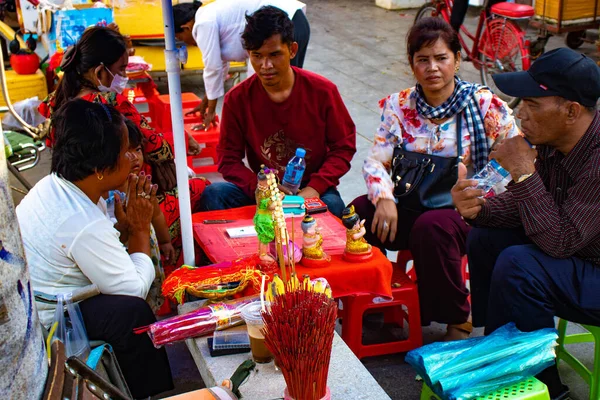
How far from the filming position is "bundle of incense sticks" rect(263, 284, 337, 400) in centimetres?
175

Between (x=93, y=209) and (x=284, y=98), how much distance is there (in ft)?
4.54

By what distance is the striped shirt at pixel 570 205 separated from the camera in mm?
2453

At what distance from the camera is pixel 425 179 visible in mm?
3193

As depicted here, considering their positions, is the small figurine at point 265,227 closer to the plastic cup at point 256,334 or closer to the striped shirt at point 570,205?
the plastic cup at point 256,334

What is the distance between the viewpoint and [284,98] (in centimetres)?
361

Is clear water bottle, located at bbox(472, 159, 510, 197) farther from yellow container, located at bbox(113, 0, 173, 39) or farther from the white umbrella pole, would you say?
yellow container, located at bbox(113, 0, 173, 39)

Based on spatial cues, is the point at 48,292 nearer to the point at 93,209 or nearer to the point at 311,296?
the point at 93,209

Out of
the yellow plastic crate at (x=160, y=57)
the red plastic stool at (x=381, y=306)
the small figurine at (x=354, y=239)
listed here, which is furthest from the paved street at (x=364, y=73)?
the small figurine at (x=354, y=239)

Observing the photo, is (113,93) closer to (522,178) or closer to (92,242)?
(92,242)

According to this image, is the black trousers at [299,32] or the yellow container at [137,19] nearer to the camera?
the black trousers at [299,32]

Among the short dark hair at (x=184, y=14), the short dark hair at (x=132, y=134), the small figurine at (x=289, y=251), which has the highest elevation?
the short dark hair at (x=184, y=14)

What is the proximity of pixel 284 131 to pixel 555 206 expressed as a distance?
5.06ft

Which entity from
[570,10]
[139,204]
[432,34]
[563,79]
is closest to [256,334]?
[139,204]

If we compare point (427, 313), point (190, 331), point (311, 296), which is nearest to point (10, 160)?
point (190, 331)
